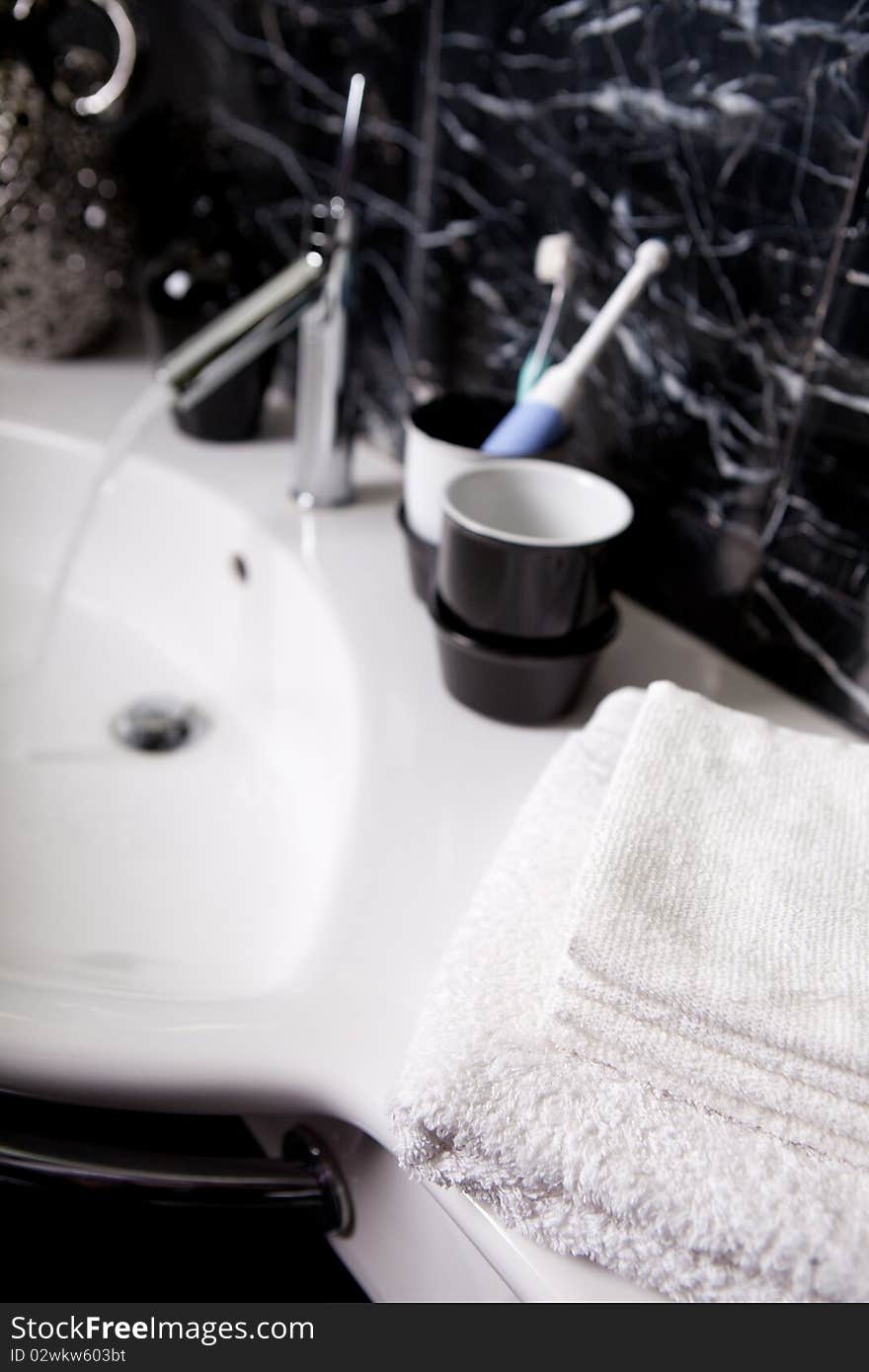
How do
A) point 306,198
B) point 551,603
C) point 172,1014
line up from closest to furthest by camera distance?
point 172,1014 < point 551,603 < point 306,198

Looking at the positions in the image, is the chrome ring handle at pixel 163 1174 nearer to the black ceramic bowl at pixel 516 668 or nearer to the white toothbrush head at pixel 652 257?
the black ceramic bowl at pixel 516 668

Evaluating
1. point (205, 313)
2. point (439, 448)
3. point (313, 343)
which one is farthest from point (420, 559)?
point (205, 313)

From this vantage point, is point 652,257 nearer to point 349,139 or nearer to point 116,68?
point 349,139

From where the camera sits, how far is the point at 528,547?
0.56 metres

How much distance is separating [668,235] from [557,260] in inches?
2.7

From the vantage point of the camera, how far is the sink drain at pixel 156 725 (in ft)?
2.54

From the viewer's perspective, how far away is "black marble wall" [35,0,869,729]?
58 cm

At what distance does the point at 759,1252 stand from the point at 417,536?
46cm

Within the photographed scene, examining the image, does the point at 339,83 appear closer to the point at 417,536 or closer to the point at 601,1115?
the point at 417,536

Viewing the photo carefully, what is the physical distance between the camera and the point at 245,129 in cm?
99

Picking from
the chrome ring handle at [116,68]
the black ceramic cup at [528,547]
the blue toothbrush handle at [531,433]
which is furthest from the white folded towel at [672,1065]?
the chrome ring handle at [116,68]

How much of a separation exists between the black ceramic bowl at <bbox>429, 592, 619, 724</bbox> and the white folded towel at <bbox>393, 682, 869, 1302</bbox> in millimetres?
168

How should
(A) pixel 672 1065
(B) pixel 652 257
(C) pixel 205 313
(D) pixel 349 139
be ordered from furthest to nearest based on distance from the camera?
(C) pixel 205 313 → (D) pixel 349 139 → (B) pixel 652 257 → (A) pixel 672 1065

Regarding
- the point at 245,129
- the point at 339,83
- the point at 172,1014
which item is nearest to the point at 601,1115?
the point at 172,1014
